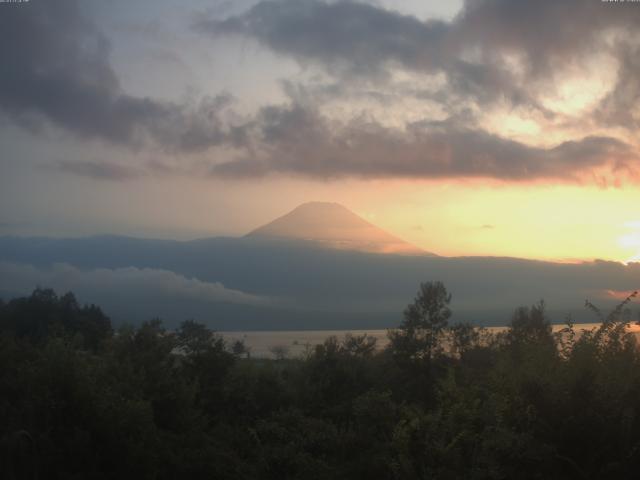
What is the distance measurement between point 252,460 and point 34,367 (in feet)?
24.2

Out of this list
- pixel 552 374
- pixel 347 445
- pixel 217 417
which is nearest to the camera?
pixel 552 374

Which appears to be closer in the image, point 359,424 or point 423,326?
point 359,424

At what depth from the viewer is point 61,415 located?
16.4 meters

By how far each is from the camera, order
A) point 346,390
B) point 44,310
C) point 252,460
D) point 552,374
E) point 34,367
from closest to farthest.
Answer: point 552,374
point 34,367
point 252,460
point 346,390
point 44,310

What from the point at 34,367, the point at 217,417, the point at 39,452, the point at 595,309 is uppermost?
the point at 595,309

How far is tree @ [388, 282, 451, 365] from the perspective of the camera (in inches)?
1684

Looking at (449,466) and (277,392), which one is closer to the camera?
(449,466)

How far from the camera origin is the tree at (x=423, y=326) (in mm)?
42781

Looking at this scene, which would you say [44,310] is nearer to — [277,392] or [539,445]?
[277,392]

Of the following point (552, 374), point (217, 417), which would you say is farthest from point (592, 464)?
point (217, 417)

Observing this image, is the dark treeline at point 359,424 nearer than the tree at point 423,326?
Yes

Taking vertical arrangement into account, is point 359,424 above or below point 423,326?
below

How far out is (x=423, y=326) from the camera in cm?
4478

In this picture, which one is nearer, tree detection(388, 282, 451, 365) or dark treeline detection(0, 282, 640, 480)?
dark treeline detection(0, 282, 640, 480)
